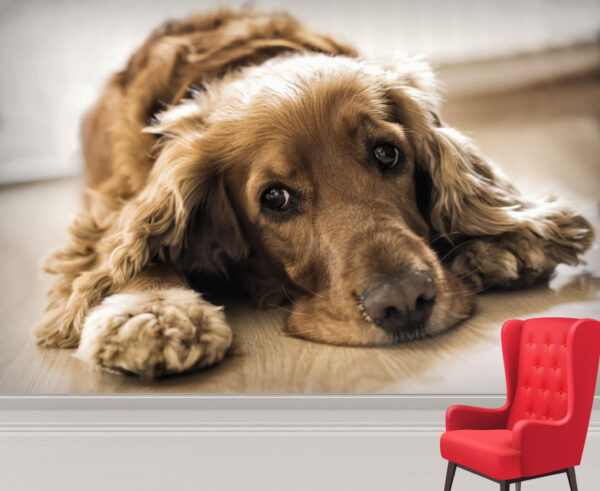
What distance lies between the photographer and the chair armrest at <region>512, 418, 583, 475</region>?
155cm

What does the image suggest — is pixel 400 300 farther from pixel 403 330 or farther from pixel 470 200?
pixel 470 200

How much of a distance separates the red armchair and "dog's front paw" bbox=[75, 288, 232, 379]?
0.68 metres

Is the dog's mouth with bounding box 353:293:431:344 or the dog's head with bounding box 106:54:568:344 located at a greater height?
the dog's head with bounding box 106:54:568:344

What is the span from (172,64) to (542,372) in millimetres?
1599

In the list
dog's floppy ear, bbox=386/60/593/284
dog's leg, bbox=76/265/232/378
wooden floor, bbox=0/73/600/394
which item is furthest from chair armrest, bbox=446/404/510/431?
dog's leg, bbox=76/265/232/378

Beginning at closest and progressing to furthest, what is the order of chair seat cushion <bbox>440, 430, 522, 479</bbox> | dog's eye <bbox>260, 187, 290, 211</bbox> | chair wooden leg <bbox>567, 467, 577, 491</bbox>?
chair seat cushion <bbox>440, 430, 522, 479</bbox>
chair wooden leg <bbox>567, 467, 577, 491</bbox>
dog's eye <bbox>260, 187, 290, 211</bbox>

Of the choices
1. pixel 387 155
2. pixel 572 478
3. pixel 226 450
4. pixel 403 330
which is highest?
pixel 387 155

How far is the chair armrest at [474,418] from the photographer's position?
5.73 ft

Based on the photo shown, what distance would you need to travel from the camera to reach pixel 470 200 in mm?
2070

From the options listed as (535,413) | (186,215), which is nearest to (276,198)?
(186,215)

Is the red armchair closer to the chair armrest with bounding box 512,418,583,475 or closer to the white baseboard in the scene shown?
the chair armrest with bounding box 512,418,583,475

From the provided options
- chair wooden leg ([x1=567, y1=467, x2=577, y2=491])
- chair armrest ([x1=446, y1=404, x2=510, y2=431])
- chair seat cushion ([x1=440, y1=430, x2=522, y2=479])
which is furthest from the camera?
chair armrest ([x1=446, y1=404, x2=510, y2=431])

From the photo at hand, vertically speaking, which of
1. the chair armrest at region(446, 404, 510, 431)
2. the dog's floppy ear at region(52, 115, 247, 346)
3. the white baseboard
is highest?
the dog's floppy ear at region(52, 115, 247, 346)

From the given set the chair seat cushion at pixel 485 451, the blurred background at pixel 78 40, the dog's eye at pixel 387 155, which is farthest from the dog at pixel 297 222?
the chair seat cushion at pixel 485 451
